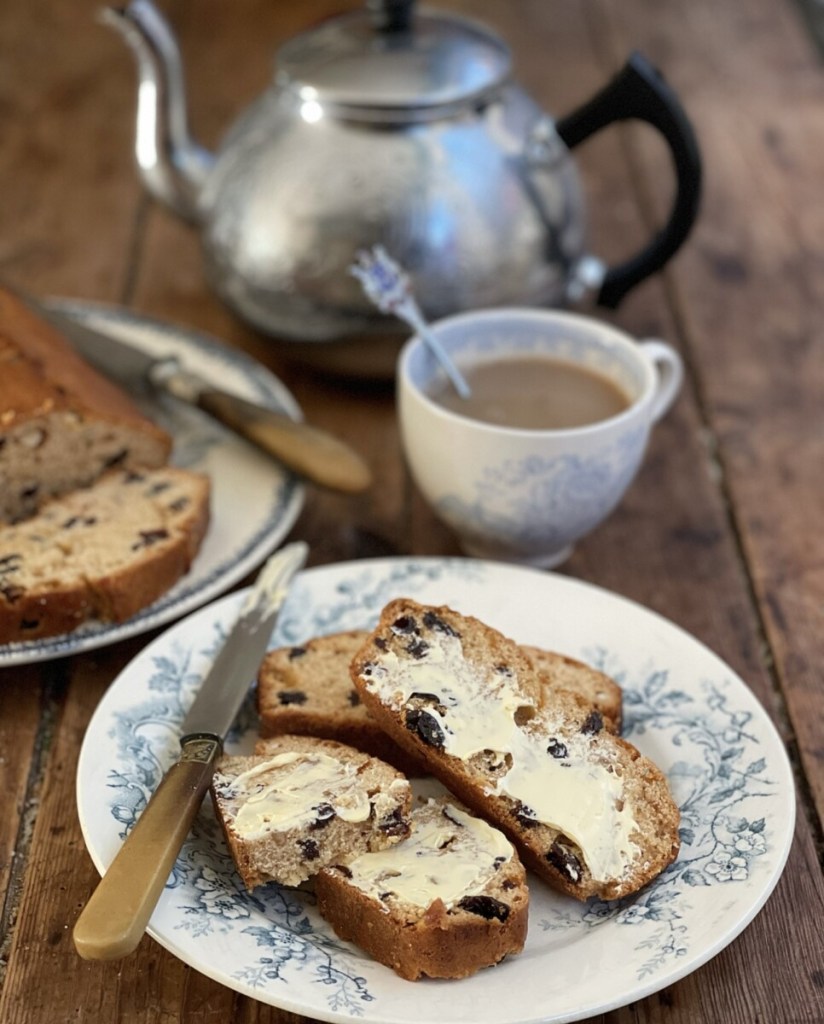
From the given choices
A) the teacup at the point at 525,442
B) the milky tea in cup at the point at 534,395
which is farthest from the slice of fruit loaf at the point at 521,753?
the milky tea in cup at the point at 534,395

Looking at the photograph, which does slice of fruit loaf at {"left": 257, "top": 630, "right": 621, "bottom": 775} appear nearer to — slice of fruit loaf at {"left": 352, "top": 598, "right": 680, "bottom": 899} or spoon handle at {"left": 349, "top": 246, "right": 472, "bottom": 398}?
slice of fruit loaf at {"left": 352, "top": 598, "right": 680, "bottom": 899}

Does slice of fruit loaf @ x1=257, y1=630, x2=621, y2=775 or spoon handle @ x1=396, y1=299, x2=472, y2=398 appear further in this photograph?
spoon handle @ x1=396, y1=299, x2=472, y2=398

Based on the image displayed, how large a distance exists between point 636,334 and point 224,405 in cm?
78

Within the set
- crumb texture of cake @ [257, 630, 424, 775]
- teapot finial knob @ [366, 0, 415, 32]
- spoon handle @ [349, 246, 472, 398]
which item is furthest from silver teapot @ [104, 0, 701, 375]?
crumb texture of cake @ [257, 630, 424, 775]

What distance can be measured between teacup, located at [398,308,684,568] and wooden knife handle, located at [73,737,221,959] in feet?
1.67

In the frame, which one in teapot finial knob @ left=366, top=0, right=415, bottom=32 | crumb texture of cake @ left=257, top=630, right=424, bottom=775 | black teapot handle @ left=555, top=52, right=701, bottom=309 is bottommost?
crumb texture of cake @ left=257, top=630, right=424, bottom=775

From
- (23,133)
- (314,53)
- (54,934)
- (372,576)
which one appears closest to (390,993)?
(54,934)

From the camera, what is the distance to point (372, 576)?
1430 millimetres

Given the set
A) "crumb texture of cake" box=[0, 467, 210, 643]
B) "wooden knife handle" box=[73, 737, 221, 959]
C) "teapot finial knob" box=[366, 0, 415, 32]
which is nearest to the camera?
"wooden knife handle" box=[73, 737, 221, 959]

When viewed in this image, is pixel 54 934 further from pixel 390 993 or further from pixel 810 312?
pixel 810 312

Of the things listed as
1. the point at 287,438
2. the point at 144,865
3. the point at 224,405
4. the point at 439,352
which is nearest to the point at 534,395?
the point at 439,352

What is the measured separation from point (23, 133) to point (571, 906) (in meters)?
2.22

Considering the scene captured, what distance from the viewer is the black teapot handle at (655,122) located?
64.6 inches

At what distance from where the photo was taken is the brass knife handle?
160cm
